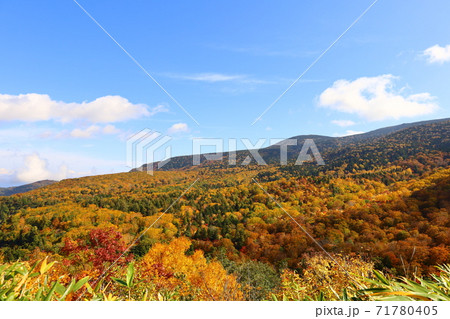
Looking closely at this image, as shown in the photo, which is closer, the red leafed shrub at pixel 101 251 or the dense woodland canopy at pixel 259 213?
the red leafed shrub at pixel 101 251

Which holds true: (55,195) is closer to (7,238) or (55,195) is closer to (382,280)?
(7,238)

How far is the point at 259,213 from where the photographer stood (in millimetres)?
60906

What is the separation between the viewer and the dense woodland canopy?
3922 cm

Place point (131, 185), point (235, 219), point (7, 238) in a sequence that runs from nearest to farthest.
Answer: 1. point (7, 238)
2. point (235, 219)
3. point (131, 185)

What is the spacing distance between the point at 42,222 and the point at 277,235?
4863cm

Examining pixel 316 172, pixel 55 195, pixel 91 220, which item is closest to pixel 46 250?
pixel 91 220

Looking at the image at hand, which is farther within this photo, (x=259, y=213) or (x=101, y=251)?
(x=259, y=213)

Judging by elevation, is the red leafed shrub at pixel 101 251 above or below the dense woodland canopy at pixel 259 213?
above

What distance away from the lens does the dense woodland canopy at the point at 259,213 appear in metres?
39.2

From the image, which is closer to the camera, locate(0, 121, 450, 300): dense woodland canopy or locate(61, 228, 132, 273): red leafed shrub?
locate(61, 228, 132, 273): red leafed shrub

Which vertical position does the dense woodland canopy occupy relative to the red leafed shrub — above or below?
below

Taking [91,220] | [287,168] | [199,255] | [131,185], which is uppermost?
[287,168]

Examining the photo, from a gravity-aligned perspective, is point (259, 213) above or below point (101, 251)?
below

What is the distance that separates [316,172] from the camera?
2940 inches
